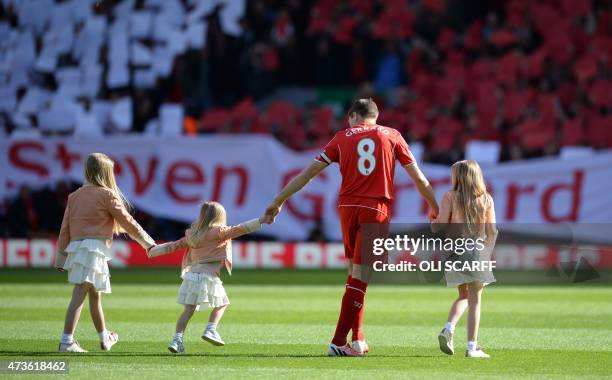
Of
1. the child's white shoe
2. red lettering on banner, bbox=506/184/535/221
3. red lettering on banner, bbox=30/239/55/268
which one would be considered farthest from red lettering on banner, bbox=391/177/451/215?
the child's white shoe

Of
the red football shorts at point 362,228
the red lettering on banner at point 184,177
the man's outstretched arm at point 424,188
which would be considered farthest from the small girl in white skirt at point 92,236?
the red lettering on banner at point 184,177

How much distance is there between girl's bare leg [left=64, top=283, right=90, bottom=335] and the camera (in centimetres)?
1023

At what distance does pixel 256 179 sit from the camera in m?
22.4

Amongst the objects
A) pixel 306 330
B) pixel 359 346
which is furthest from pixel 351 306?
pixel 306 330

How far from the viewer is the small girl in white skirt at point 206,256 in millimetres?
10398

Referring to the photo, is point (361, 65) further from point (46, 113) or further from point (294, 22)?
point (46, 113)

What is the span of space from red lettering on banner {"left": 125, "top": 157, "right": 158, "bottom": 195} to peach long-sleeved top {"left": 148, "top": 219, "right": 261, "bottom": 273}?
12217 mm

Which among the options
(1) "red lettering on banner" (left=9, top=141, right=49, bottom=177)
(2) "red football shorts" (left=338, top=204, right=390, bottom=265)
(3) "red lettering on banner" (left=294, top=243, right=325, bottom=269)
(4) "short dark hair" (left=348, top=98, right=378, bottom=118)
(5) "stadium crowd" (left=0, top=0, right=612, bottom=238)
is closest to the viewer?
(2) "red football shorts" (left=338, top=204, right=390, bottom=265)

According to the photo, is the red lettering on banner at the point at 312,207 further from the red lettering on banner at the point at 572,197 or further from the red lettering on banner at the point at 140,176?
the red lettering on banner at the point at 572,197

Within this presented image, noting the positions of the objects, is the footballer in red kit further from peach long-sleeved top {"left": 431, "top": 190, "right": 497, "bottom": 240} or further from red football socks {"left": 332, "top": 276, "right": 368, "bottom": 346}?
peach long-sleeved top {"left": 431, "top": 190, "right": 497, "bottom": 240}

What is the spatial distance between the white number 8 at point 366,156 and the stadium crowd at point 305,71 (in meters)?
12.7

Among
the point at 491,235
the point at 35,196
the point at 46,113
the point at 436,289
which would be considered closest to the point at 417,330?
the point at 491,235

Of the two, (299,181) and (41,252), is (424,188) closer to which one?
(299,181)

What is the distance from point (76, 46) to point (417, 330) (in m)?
15.6
